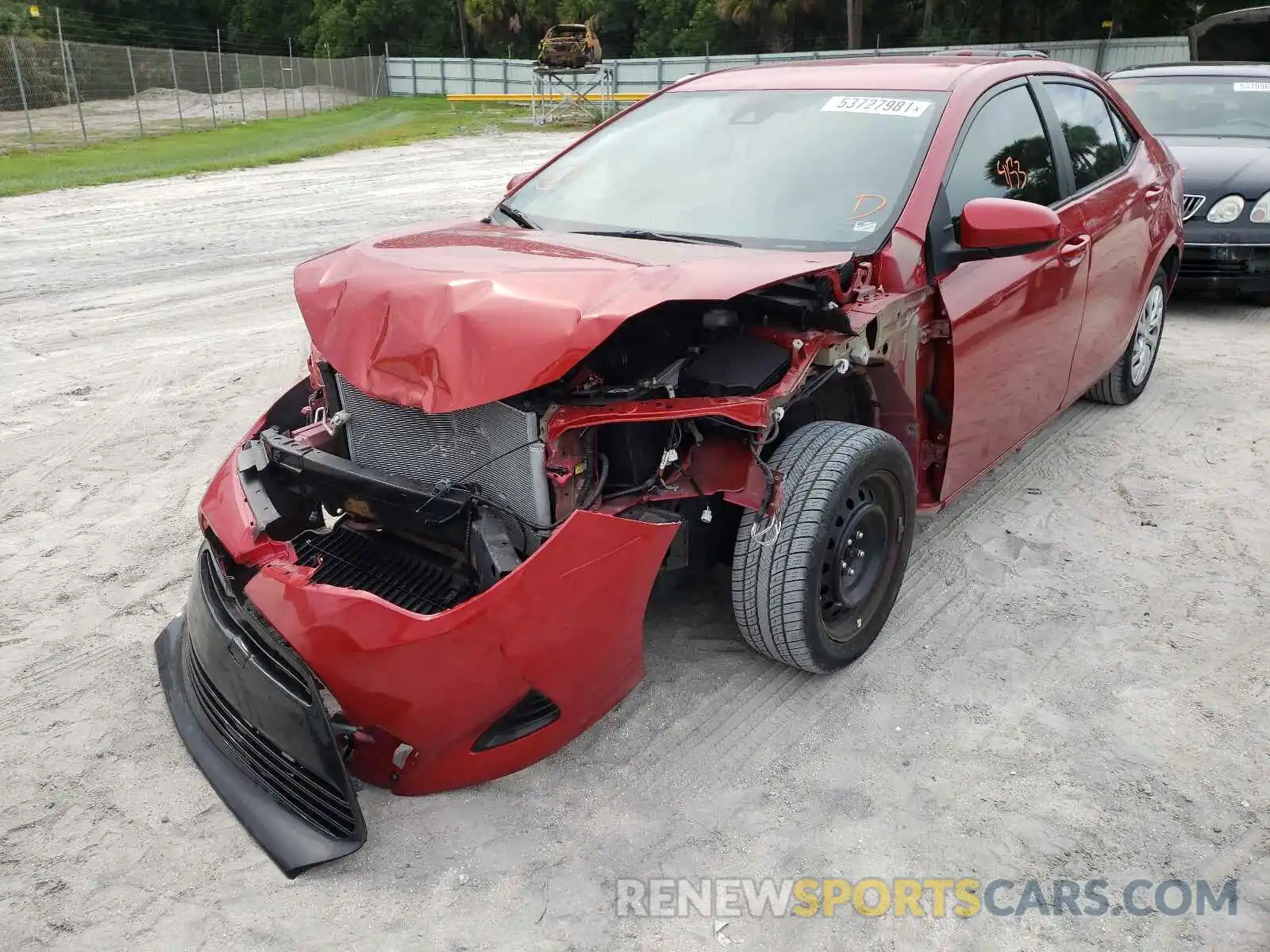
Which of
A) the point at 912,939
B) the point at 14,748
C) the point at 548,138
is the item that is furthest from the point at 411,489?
the point at 548,138

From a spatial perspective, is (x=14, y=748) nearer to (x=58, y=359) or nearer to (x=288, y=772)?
(x=288, y=772)

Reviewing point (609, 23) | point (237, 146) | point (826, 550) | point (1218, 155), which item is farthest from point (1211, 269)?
point (609, 23)

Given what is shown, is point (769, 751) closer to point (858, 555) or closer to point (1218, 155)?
point (858, 555)

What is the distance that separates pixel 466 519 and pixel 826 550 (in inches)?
40.8

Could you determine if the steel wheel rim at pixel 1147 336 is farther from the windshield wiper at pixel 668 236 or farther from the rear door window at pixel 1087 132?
the windshield wiper at pixel 668 236

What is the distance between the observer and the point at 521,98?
3609 cm

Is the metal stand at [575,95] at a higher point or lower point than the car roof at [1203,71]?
lower

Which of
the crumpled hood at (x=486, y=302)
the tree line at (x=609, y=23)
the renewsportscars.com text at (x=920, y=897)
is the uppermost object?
the tree line at (x=609, y=23)

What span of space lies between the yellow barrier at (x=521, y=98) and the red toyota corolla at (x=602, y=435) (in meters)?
27.5

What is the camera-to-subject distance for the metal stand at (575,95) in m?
30.1

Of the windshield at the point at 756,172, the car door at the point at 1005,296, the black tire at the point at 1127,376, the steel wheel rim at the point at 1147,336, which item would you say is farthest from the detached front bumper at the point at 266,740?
the steel wheel rim at the point at 1147,336

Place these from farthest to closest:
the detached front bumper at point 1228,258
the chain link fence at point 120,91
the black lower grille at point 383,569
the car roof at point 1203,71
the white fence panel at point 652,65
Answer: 1. the white fence panel at point 652,65
2. the chain link fence at point 120,91
3. the car roof at point 1203,71
4. the detached front bumper at point 1228,258
5. the black lower grille at point 383,569

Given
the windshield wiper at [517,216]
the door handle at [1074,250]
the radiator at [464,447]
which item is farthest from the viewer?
the door handle at [1074,250]

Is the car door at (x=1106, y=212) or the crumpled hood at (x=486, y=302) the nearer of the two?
the crumpled hood at (x=486, y=302)
